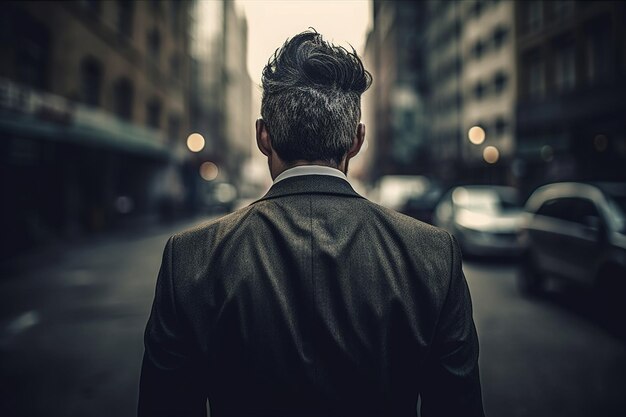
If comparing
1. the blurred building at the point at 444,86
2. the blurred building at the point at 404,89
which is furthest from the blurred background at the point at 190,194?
the blurred building at the point at 404,89

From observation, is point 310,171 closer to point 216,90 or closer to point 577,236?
point 577,236

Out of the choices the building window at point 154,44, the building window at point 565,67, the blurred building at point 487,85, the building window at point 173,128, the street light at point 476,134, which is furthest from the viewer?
the blurred building at point 487,85

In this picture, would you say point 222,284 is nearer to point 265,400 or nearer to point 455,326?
point 265,400

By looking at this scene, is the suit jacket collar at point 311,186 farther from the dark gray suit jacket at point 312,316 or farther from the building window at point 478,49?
the building window at point 478,49

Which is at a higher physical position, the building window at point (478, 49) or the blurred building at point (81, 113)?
the building window at point (478, 49)

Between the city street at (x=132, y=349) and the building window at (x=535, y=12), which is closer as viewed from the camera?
the city street at (x=132, y=349)

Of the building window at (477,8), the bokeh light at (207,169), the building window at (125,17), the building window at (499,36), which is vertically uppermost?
the building window at (477,8)

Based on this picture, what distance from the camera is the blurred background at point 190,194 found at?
4695 millimetres

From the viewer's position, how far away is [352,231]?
4.24ft

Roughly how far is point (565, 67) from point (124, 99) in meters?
17.1

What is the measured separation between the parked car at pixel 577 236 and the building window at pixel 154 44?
19.4 m

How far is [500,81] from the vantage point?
3528cm

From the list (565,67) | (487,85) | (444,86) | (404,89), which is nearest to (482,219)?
(565,67)

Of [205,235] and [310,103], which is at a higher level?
[310,103]
